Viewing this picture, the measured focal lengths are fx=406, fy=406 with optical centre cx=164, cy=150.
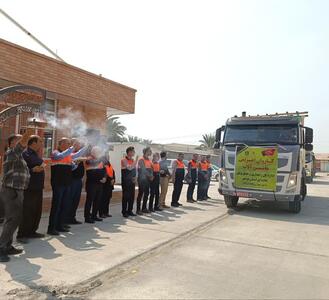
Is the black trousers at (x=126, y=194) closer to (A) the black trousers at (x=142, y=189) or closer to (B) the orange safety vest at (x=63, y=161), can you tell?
(A) the black trousers at (x=142, y=189)

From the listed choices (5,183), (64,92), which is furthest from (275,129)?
(5,183)

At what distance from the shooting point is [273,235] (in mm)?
8648

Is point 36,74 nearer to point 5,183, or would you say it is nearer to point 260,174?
point 5,183

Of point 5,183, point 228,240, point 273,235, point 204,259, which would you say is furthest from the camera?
point 273,235

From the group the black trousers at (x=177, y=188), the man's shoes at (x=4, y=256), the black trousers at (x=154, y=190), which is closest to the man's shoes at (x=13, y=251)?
the man's shoes at (x=4, y=256)

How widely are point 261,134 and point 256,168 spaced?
1.13 meters

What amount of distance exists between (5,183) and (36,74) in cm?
545

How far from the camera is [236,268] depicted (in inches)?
232

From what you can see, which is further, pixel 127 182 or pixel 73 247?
pixel 127 182

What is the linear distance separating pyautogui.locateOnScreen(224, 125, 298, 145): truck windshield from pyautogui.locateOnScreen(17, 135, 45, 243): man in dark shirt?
22.6 ft

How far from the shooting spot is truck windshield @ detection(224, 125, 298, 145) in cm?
1184

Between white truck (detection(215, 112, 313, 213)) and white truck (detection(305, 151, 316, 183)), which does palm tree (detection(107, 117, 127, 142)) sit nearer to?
white truck (detection(305, 151, 316, 183))

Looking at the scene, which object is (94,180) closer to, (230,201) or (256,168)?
(256,168)

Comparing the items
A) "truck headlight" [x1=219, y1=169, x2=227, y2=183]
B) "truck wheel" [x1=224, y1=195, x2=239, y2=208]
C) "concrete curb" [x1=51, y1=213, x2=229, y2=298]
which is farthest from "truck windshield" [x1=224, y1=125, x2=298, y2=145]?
"concrete curb" [x1=51, y1=213, x2=229, y2=298]
